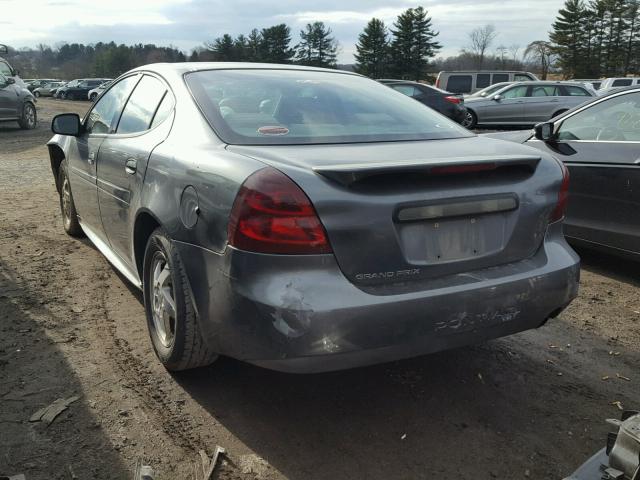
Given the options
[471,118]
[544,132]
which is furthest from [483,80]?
[544,132]

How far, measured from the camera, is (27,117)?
60.4ft

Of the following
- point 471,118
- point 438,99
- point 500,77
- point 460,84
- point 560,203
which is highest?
point 500,77

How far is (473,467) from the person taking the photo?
7.85 ft

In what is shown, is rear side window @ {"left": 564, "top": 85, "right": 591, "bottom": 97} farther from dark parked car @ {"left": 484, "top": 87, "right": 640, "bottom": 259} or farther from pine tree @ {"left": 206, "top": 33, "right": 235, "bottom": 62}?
pine tree @ {"left": 206, "top": 33, "right": 235, "bottom": 62}

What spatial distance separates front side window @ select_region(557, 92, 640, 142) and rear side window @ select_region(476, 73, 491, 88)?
22329 mm

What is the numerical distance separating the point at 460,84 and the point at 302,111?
24.5m

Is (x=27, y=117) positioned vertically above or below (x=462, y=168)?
below

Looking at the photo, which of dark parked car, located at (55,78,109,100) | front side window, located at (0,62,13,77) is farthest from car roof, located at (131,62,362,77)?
dark parked car, located at (55,78,109,100)

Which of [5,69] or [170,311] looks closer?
[170,311]

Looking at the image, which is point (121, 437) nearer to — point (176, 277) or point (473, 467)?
point (176, 277)

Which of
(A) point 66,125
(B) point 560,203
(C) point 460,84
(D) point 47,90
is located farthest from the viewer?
(D) point 47,90

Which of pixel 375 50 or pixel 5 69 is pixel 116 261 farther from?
pixel 375 50

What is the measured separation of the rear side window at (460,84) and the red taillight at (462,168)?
24.6 meters

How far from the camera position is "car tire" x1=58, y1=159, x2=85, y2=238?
209 inches
